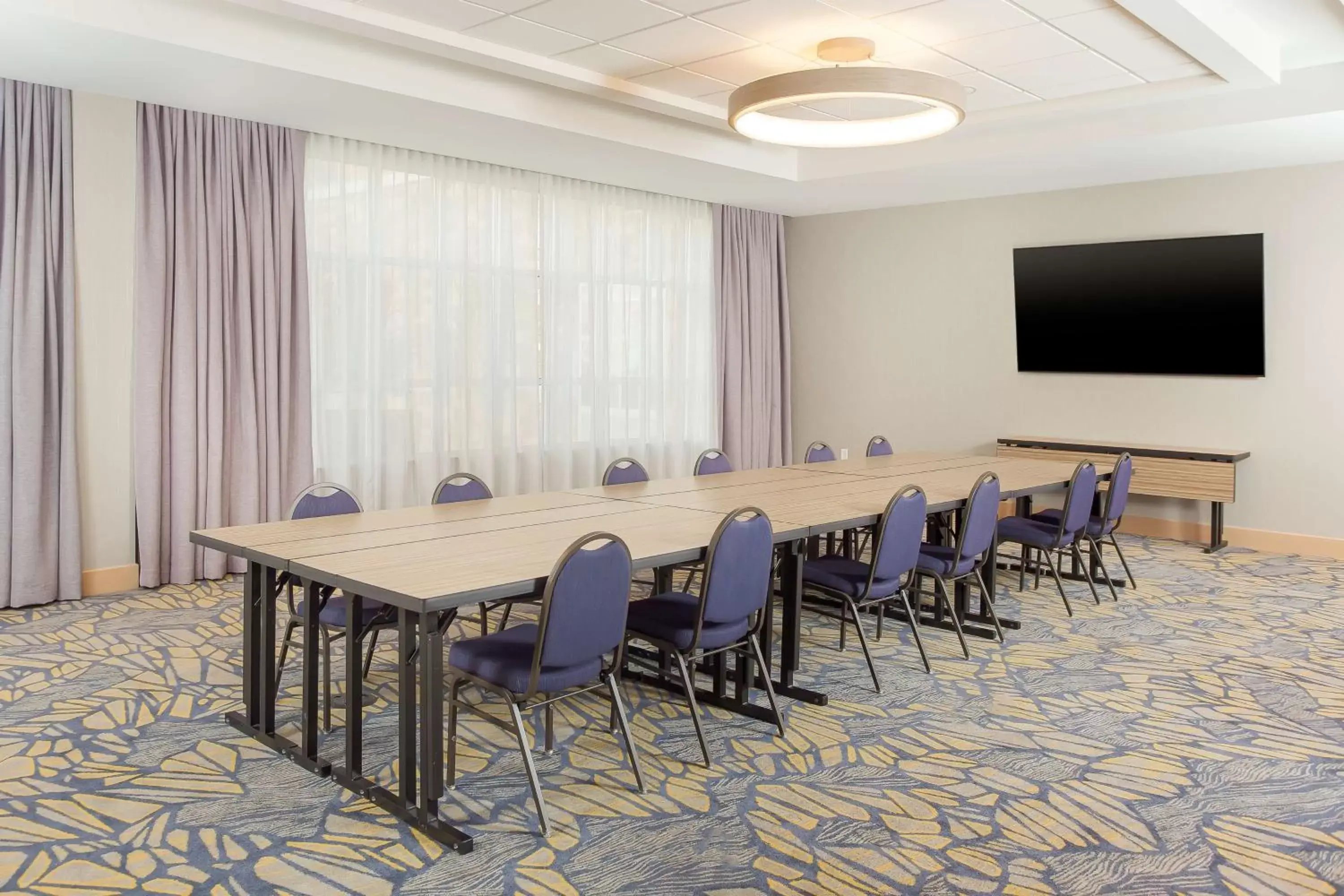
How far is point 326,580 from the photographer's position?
3.08 m

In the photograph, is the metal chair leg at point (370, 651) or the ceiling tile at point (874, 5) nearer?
the metal chair leg at point (370, 651)

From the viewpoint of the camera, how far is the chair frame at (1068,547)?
18.0ft

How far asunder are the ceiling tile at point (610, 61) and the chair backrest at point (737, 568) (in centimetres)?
311

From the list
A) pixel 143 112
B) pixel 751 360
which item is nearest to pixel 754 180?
pixel 751 360

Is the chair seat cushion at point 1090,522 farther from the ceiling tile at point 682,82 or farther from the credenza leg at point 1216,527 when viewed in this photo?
the ceiling tile at point 682,82

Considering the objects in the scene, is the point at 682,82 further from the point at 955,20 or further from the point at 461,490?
the point at 461,490

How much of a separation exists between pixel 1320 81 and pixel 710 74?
353cm

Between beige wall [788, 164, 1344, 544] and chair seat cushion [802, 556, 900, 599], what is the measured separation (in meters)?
4.55

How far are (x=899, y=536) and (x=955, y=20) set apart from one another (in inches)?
104

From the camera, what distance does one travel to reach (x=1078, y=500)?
5562 mm

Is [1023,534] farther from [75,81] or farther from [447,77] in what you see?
[75,81]

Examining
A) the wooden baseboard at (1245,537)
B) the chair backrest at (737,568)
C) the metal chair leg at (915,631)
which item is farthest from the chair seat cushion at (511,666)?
the wooden baseboard at (1245,537)

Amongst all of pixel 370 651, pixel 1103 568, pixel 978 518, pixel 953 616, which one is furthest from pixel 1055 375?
pixel 370 651

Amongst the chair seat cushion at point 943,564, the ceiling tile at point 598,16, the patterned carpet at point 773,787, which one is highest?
the ceiling tile at point 598,16
